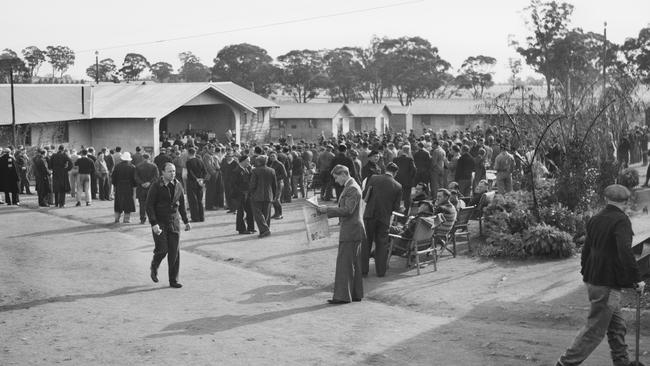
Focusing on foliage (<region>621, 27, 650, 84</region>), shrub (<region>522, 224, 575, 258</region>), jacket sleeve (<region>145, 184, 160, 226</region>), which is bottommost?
shrub (<region>522, 224, 575, 258</region>)

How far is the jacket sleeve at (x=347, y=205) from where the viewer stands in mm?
10828

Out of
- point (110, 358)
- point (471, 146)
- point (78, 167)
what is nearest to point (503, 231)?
point (110, 358)

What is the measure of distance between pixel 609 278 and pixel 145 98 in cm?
3761

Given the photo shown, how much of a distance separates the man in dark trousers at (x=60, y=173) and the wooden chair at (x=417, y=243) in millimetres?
11683

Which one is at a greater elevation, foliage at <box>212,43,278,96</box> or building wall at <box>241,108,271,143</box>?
foliage at <box>212,43,278,96</box>

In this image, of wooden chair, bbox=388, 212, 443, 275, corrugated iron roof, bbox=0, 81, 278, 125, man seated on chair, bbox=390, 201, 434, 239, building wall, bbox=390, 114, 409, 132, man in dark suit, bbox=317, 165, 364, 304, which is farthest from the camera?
building wall, bbox=390, 114, 409, 132

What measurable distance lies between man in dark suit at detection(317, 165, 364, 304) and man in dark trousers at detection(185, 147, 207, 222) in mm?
8450

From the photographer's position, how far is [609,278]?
743cm

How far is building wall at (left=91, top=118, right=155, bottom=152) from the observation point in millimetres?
39812

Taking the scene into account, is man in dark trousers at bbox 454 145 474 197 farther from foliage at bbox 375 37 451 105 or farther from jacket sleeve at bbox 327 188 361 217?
foliage at bbox 375 37 451 105

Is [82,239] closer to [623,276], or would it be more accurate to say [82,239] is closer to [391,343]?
[391,343]

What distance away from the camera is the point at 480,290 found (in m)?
11.4

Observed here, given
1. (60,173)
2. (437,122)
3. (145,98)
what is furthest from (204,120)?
(60,173)

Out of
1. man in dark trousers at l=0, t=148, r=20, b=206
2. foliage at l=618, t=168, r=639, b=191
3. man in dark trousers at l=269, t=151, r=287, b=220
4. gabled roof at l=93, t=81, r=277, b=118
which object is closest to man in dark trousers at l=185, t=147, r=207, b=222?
man in dark trousers at l=269, t=151, r=287, b=220
